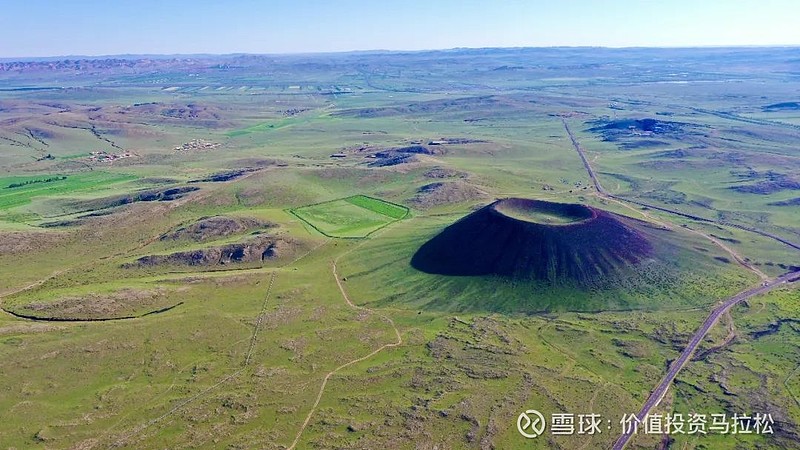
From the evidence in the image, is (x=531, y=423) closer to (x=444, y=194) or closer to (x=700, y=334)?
(x=700, y=334)

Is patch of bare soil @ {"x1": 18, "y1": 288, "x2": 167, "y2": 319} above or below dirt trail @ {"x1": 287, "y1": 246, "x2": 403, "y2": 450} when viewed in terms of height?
above

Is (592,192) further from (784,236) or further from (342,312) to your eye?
(342,312)

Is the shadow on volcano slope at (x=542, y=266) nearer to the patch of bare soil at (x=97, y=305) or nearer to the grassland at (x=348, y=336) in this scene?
the grassland at (x=348, y=336)

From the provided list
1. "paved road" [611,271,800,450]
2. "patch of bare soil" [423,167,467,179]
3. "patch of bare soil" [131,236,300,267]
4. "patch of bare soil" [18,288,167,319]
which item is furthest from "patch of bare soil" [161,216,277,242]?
"paved road" [611,271,800,450]

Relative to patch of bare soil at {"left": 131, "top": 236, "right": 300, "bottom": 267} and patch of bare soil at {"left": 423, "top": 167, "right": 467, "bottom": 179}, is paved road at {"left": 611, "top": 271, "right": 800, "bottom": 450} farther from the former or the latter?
patch of bare soil at {"left": 423, "top": 167, "right": 467, "bottom": 179}

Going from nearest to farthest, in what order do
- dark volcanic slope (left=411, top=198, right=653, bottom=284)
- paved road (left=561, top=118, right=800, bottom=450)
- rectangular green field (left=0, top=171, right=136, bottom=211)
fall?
paved road (left=561, top=118, right=800, bottom=450) → dark volcanic slope (left=411, top=198, right=653, bottom=284) → rectangular green field (left=0, top=171, right=136, bottom=211)

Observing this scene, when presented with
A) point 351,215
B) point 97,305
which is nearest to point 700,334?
point 351,215

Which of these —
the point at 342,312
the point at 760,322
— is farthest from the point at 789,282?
the point at 342,312
